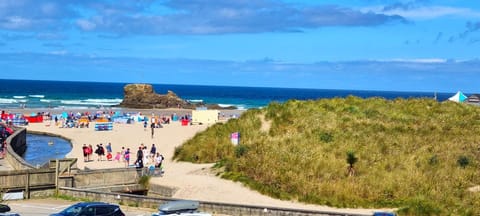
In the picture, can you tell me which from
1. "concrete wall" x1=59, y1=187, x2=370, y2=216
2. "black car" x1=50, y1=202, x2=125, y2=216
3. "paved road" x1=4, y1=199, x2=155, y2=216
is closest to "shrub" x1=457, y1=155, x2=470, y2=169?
"concrete wall" x1=59, y1=187, x2=370, y2=216

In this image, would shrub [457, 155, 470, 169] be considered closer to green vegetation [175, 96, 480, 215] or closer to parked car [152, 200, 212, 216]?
green vegetation [175, 96, 480, 215]

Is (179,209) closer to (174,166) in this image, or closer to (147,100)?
(174,166)

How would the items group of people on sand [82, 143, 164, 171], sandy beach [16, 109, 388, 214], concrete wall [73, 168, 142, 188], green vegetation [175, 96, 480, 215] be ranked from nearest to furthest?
green vegetation [175, 96, 480, 215] < sandy beach [16, 109, 388, 214] < concrete wall [73, 168, 142, 188] < group of people on sand [82, 143, 164, 171]

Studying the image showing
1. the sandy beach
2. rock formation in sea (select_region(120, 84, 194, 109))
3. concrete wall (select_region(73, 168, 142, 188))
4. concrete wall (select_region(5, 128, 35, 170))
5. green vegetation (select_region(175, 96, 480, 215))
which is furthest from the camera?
rock formation in sea (select_region(120, 84, 194, 109))

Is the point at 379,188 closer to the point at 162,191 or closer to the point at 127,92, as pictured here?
the point at 162,191

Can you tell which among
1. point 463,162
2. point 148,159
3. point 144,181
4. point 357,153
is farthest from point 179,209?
point 148,159

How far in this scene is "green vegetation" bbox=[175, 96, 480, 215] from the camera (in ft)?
80.5

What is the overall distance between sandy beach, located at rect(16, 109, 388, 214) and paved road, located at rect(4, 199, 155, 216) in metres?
3.86

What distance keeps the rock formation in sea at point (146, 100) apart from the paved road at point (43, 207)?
3309 inches

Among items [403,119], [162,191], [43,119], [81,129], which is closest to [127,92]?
[43,119]

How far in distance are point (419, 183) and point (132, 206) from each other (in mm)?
11519

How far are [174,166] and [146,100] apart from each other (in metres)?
79.1

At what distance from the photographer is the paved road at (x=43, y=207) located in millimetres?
21344

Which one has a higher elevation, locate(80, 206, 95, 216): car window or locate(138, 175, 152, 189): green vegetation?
locate(80, 206, 95, 216): car window
